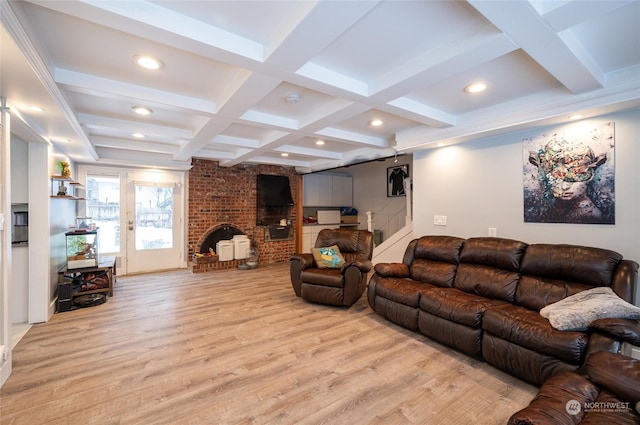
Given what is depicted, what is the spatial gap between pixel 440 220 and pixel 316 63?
2.83m

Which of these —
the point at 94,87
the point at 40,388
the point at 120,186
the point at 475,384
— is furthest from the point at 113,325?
the point at 475,384

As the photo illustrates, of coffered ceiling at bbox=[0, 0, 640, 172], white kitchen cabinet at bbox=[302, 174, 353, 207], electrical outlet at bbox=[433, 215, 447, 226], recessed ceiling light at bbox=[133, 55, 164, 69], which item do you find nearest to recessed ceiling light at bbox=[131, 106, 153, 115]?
coffered ceiling at bbox=[0, 0, 640, 172]

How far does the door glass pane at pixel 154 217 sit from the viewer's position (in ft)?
18.6

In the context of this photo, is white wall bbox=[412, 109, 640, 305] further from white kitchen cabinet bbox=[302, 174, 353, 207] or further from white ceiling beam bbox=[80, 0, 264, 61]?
white kitchen cabinet bbox=[302, 174, 353, 207]

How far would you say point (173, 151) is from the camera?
5.00 meters

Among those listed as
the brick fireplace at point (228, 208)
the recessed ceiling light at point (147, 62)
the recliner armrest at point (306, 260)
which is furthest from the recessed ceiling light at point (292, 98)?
the brick fireplace at point (228, 208)

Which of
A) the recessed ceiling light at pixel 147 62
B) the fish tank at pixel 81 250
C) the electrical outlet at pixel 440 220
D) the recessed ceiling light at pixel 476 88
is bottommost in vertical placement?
the fish tank at pixel 81 250

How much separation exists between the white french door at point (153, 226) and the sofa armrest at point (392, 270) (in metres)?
4.54

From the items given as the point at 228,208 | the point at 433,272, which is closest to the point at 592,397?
the point at 433,272

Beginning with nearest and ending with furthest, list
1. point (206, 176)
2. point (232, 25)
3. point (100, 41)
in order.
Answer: point (232, 25) < point (100, 41) < point (206, 176)

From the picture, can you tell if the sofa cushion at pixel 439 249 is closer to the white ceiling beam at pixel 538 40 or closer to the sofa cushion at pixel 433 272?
the sofa cushion at pixel 433 272

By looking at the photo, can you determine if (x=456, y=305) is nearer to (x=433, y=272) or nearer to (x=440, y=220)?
(x=433, y=272)

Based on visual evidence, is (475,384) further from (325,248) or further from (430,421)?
(325,248)

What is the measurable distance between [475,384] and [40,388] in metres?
3.27
